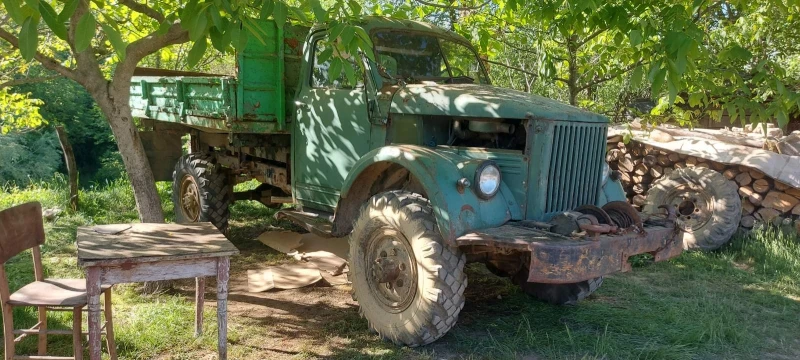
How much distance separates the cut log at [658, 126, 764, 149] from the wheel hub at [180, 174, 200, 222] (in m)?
5.54

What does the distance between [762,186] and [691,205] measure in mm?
844

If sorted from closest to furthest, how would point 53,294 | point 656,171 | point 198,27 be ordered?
point 198,27 → point 53,294 → point 656,171

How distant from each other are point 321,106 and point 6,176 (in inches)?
615

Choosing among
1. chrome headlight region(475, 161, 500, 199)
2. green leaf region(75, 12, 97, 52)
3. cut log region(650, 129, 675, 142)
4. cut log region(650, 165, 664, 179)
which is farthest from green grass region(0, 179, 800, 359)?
green leaf region(75, 12, 97, 52)

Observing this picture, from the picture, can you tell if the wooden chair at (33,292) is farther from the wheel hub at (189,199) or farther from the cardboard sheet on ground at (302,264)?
the wheel hub at (189,199)

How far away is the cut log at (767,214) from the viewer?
268 inches

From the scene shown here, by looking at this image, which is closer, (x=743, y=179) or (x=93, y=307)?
(x=93, y=307)

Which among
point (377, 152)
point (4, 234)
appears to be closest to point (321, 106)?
point (377, 152)

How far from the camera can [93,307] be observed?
293cm

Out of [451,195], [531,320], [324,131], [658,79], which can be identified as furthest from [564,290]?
[324,131]

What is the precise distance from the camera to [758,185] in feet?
22.7

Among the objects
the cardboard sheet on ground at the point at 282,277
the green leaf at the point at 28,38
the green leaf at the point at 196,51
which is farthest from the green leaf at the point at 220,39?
the cardboard sheet on ground at the point at 282,277

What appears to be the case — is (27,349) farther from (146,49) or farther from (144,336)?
(146,49)

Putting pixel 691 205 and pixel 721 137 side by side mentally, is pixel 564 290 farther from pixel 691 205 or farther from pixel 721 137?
pixel 721 137
